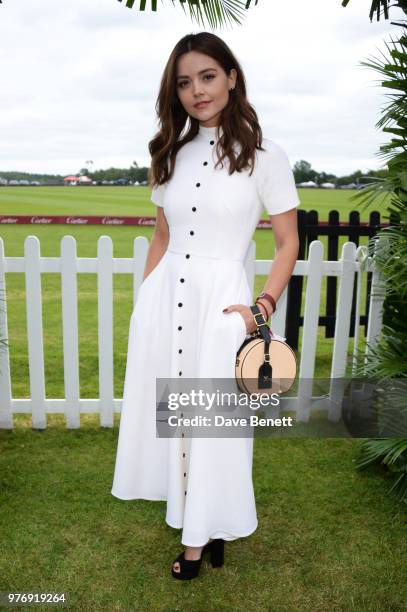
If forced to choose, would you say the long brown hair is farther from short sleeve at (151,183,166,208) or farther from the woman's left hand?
the woman's left hand

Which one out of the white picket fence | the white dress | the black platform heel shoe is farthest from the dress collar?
the black platform heel shoe

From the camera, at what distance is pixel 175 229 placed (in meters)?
2.45

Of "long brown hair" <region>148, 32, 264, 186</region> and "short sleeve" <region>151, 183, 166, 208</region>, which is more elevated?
"long brown hair" <region>148, 32, 264, 186</region>

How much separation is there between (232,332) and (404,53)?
5.74ft

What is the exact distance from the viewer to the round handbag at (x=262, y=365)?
7.29 feet

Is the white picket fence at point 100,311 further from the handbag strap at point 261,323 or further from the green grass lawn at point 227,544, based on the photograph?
the handbag strap at point 261,323

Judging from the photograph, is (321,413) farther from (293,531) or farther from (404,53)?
(404,53)

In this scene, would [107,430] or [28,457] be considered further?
[107,430]

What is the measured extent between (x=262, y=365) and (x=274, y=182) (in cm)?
72

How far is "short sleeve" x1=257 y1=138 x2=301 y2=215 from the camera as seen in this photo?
7.68 feet

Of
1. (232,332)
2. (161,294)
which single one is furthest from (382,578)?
(161,294)

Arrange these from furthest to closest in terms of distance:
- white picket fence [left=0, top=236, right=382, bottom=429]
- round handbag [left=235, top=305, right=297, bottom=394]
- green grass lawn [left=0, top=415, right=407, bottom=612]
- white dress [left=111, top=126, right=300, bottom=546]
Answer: white picket fence [left=0, top=236, right=382, bottom=429], green grass lawn [left=0, top=415, right=407, bottom=612], white dress [left=111, top=126, right=300, bottom=546], round handbag [left=235, top=305, right=297, bottom=394]

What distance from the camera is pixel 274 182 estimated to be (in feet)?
7.68

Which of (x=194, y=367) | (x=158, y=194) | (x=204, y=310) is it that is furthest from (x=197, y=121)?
(x=194, y=367)
